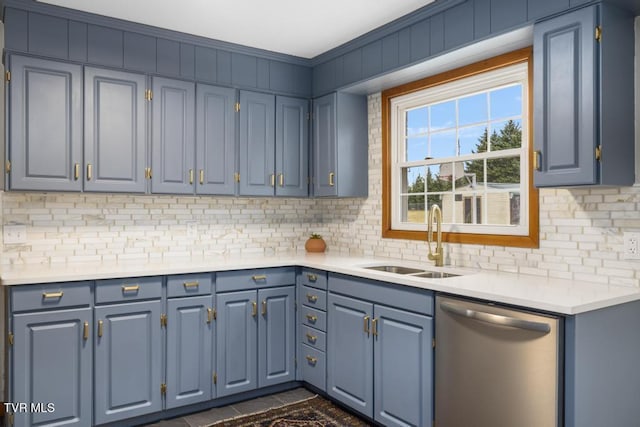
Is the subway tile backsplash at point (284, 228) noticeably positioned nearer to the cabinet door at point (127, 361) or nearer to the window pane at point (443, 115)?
the window pane at point (443, 115)

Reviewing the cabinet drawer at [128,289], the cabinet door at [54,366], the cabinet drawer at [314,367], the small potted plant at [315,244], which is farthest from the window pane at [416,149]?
the cabinet door at [54,366]

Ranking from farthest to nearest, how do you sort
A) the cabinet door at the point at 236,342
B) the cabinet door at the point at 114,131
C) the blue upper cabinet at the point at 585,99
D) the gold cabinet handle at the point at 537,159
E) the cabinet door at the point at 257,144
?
the cabinet door at the point at 257,144 → the cabinet door at the point at 236,342 → the cabinet door at the point at 114,131 → the gold cabinet handle at the point at 537,159 → the blue upper cabinet at the point at 585,99

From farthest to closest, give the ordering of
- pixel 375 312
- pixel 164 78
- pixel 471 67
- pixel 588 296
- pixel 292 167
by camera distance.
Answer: pixel 292 167 → pixel 164 78 → pixel 471 67 → pixel 375 312 → pixel 588 296

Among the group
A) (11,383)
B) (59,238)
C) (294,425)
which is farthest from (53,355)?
(294,425)

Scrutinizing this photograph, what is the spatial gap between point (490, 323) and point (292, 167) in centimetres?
228

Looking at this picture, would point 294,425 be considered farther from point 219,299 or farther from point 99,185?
point 99,185

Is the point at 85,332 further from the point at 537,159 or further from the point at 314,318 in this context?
the point at 537,159

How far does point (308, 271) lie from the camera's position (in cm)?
350

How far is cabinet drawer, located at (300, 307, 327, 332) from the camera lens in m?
3.35

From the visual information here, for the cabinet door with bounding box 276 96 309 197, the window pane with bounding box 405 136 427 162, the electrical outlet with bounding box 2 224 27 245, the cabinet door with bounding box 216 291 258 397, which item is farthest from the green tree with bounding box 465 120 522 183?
the electrical outlet with bounding box 2 224 27 245

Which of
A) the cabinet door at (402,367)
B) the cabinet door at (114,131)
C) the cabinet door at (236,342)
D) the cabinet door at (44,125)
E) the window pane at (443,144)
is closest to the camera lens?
the cabinet door at (402,367)

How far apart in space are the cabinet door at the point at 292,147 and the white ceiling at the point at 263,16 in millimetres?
562

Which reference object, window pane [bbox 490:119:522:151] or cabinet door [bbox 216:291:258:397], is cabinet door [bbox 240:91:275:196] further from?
window pane [bbox 490:119:522:151]

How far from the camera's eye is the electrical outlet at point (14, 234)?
313cm
